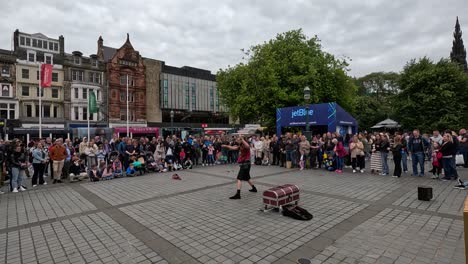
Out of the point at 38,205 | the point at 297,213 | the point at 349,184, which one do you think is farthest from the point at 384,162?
the point at 38,205

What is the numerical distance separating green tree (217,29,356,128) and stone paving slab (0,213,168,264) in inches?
864

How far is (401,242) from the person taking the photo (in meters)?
4.50

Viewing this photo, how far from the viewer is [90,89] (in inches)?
1614

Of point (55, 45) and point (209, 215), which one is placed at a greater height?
point (55, 45)

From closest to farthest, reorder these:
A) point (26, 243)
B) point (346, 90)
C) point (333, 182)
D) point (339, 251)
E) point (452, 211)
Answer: point (339, 251)
point (26, 243)
point (452, 211)
point (333, 182)
point (346, 90)

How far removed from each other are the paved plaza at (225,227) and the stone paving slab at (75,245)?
18 millimetres

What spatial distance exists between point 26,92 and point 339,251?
44.8m

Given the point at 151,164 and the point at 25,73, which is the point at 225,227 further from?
the point at 25,73

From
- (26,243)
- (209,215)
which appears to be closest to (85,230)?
(26,243)

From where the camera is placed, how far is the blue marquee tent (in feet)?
60.7

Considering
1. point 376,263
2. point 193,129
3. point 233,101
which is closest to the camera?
point 376,263

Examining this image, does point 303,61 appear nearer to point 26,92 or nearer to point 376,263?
point 376,263

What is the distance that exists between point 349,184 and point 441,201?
2.87m

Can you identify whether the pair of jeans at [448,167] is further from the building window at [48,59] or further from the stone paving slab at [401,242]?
the building window at [48,59]
